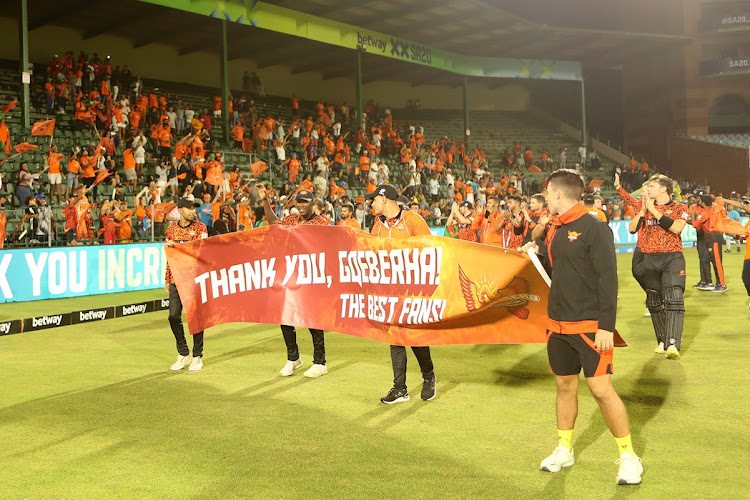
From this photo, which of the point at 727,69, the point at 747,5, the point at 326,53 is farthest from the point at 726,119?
the point at 326,53

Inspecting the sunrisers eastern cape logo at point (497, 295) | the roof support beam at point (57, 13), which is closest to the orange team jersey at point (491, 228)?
the sunrisers eastern cape logo at point (497, 295)

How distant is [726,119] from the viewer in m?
52.2

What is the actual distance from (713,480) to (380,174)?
24314 millimetres

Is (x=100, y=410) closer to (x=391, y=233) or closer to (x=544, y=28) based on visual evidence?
(x=391, y=233)

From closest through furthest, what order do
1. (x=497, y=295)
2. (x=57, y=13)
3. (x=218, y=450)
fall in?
(x=218, y=450) → (x=497, y=295) → (x=57, y=13)

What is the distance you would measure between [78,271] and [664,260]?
12.5 metres

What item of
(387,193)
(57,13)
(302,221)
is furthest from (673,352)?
(57,13)

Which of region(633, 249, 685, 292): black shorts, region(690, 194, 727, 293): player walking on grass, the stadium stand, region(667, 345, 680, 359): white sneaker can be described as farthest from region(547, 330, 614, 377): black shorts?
the stadium stand

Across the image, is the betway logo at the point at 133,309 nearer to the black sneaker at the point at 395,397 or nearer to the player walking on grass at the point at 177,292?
the player walking on grass at the point at 177,292

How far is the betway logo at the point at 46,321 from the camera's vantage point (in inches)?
320

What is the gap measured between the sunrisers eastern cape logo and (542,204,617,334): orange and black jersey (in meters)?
1.12

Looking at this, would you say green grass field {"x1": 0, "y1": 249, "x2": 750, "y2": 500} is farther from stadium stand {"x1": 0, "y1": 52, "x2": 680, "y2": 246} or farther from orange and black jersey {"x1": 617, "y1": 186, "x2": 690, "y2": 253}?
stadium stand {"x1": 0, "y1": 52, "x2": 680, "y2": 246}

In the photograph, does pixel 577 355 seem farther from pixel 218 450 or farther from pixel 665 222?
pixel 665 222

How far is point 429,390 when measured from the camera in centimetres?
721
